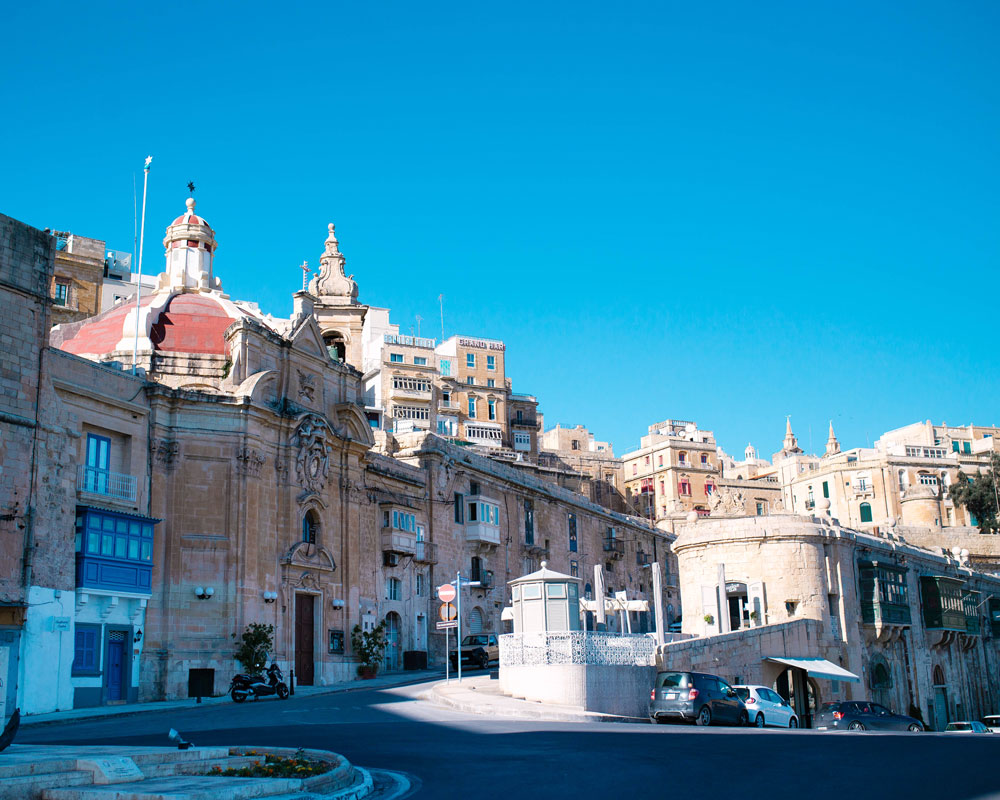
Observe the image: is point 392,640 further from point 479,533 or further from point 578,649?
point 578,649

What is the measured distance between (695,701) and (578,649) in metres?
3.07

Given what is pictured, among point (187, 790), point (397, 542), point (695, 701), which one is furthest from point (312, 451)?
point (187, 790)

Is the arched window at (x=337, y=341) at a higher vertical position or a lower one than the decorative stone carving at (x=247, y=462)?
higher

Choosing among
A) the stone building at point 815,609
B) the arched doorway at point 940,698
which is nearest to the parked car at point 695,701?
the stone building at point 815,609

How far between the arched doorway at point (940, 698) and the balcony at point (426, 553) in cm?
2344

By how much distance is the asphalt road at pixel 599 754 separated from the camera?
38.8 ft

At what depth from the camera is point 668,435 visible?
103312 millimetres

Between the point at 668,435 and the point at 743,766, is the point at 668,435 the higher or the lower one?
the higher one

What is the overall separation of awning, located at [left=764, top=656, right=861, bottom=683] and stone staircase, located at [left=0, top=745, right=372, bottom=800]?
24540mm

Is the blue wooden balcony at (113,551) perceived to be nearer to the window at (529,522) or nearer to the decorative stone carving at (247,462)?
the decorative stone carving at (247,462)

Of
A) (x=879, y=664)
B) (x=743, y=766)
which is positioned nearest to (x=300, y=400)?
(x=879, y=664)

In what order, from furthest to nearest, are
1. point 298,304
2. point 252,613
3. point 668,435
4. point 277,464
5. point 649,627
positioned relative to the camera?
point 668,435
point 649,627
point 298,304
point 277,464
point 252,613

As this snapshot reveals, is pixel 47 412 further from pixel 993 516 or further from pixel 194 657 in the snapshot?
pixel 993 516

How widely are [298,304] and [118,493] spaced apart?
12.5 meters
